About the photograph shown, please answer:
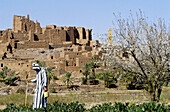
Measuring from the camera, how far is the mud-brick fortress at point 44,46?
49.1 meters

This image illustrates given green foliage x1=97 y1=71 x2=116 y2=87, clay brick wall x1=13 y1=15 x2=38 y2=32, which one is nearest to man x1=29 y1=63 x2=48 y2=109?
green foliage x1=97 y1=71 x2=116 y2=87

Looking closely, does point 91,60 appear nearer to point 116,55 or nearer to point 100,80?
point 100,80

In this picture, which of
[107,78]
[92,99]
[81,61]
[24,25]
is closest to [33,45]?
[24,25]

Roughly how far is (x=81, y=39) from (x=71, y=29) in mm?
3403

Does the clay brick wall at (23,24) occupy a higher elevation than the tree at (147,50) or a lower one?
higher

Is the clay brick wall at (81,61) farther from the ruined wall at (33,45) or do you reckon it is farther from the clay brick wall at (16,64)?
the ruined wall at (33,45)

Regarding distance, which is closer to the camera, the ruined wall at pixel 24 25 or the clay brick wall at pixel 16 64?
the clay brick wall at pixel 16 64

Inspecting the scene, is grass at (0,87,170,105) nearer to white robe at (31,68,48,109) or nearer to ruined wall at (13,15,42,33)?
white robe at (31,68,48,109)

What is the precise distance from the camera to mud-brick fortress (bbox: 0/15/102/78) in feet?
161

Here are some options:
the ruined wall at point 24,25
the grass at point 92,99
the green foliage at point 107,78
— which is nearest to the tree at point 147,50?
the grass at point 92,99

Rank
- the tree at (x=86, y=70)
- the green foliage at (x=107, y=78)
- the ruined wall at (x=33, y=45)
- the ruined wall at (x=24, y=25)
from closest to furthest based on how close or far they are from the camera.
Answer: the green foliage at (x=107, y=78) < the tree at (x=86, y=70) < the ruined wall at (x=33, y=45) < the ruined wall at (x=24, y=25)

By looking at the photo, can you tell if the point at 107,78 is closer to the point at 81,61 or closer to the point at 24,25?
the point at 81,61

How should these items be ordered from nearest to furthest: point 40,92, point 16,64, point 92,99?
point 40,92 → point 92,99 → point 16,64

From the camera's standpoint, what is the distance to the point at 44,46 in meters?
61.4
